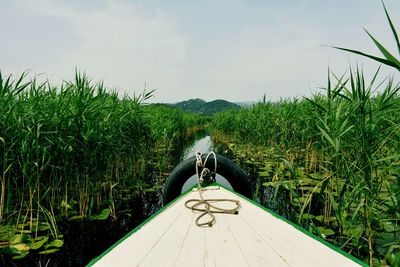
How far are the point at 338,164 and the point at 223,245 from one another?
2.61 m

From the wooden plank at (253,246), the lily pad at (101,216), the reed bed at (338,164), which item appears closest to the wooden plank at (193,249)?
the wooden plank at (253,246)

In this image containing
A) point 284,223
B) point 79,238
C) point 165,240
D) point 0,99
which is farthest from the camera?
point 79,238

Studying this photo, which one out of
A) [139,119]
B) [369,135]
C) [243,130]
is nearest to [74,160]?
[139,119]

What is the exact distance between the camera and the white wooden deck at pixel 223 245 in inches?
64.4

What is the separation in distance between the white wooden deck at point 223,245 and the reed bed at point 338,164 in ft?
2.92

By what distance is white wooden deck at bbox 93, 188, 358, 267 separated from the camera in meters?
1.64

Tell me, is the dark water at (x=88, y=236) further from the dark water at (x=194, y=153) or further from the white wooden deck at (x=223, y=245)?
the white wooden deck at (x=223, y=245)

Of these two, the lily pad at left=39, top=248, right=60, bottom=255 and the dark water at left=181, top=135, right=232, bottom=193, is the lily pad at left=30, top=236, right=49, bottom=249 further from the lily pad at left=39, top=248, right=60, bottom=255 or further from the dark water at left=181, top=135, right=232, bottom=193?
the dark water at left=181, top=135, right=232, bottom=193

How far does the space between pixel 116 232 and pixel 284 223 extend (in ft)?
11.7

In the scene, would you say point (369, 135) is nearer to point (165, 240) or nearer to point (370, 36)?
point (370, 36)

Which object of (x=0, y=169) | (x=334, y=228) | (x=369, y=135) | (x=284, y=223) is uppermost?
(x=369, y=135)

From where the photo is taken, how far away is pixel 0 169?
405 cm

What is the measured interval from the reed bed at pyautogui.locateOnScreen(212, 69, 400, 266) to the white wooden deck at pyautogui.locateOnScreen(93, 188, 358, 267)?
0.89 m

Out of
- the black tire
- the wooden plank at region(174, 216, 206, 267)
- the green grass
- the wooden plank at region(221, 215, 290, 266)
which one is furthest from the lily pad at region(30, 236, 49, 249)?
the wooden plank at region(221, 215, 290, 266)
